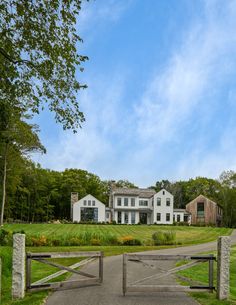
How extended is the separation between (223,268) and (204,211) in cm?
6533

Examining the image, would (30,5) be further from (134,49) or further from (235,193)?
(235,193)

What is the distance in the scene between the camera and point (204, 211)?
2854 inches

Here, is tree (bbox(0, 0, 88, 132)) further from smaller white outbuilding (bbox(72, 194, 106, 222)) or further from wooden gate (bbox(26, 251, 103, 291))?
smaller white outbuilding (bbox(72, 194, 106, 222))

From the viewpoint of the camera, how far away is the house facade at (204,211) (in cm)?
7194

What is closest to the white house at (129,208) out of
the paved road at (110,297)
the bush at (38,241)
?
the bush at (38,241)

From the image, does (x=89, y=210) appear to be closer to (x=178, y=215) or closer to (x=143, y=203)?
(x=143, y=203)

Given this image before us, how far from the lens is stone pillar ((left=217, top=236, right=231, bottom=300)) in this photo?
918cm

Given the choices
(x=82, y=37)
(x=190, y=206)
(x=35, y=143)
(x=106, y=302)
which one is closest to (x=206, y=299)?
(x=106, y=302)

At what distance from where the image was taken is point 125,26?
44.0 ft

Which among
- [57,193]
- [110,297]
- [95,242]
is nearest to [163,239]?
[95,242]

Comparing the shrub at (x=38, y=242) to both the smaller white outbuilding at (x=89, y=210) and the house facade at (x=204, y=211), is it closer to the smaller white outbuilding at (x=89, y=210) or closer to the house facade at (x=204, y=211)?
the smaller white outbuilding at (x=89, y=210)

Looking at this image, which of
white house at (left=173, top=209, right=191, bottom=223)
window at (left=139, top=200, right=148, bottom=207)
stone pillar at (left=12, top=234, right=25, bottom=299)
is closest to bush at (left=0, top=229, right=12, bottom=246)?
stone pillar at (left=12, top=234, right=25, bottom=299)

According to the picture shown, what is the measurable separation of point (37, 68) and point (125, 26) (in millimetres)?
3505

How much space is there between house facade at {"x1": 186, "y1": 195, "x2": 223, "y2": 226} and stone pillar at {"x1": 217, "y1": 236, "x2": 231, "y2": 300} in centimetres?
6408
